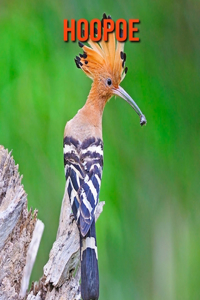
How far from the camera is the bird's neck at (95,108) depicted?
158 cm

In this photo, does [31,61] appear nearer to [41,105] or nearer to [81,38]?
[41,105]

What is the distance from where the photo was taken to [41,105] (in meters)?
2.10

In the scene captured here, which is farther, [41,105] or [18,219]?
[41,105]

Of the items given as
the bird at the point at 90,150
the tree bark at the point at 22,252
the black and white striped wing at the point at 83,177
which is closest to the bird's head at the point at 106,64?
the bird at the point at 90,150

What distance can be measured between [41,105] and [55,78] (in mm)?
166

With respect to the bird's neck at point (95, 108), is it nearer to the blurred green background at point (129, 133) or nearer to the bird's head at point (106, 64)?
the bird's head at point (106, 64)

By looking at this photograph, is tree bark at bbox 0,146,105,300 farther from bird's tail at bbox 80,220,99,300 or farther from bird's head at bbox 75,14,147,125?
bird's head at bbox 75,14,147,125

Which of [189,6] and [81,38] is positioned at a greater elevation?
[189,6]

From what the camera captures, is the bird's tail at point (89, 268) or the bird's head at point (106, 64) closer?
the bird's tail at point (89, 268)

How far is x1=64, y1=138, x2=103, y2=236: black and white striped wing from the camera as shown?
1233 millimetres

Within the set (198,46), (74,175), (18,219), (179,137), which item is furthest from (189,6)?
(18,219)

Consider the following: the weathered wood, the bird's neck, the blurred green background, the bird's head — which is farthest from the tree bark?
the blurred green background

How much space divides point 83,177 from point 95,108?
0.36 m

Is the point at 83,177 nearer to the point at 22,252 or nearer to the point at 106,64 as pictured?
the point at 22,252
